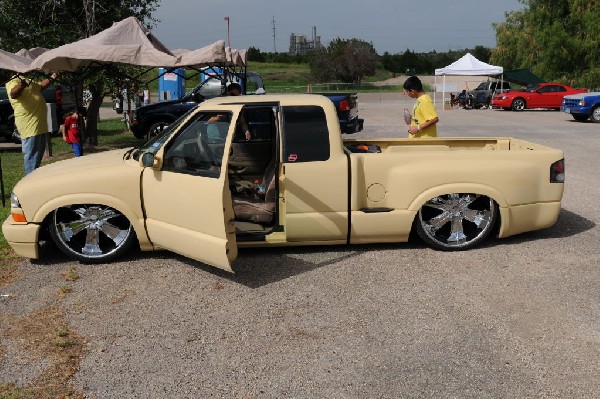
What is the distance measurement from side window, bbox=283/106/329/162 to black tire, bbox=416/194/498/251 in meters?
1.24

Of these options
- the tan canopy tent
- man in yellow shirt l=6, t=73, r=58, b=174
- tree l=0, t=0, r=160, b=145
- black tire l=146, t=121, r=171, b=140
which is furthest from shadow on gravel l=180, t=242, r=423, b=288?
black tire l=146, t=121, r=171, b=140

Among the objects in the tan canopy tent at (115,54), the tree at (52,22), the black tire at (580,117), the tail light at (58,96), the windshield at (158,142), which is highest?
the tree at (52,22)

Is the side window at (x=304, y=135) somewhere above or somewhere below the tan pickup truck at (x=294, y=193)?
above

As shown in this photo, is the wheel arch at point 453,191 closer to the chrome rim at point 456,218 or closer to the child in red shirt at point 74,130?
the chrome rim at point 456,218

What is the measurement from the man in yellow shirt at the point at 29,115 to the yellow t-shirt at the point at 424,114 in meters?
5.32

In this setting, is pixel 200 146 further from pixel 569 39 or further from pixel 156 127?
pixel 569 39

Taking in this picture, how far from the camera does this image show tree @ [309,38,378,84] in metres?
65.2

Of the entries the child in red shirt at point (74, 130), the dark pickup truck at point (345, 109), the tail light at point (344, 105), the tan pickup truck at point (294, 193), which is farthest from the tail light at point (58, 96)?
the tan pickup truck at point (294, 193)

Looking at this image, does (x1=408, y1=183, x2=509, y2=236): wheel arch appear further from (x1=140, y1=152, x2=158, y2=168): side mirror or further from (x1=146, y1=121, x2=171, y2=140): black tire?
(x1=146, y1=121, x2=171, y2=140): black tire

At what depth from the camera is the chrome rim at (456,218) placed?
6230 millimetres

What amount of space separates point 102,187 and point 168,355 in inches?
90.0

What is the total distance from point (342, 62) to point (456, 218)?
201 ft

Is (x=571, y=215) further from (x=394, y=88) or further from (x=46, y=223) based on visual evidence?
(x=394, y=88)

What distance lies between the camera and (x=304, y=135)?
5.94 meters
